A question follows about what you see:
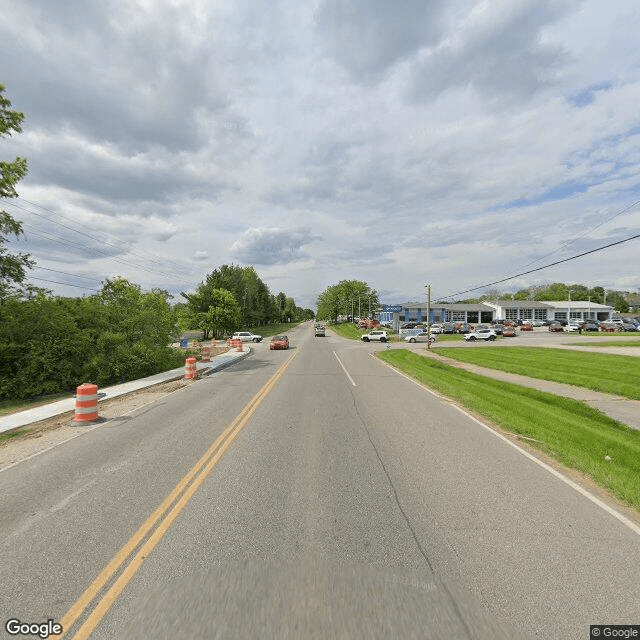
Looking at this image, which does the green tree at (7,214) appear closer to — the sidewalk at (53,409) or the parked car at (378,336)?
the sidewalk at (53,409)

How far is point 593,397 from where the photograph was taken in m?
12.0

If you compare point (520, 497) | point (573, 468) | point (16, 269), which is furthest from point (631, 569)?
point (16, 269)

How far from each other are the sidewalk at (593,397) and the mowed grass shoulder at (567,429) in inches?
15.9

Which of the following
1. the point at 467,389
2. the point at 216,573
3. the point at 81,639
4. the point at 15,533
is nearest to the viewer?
the point at 81,639

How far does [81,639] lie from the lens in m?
2.54

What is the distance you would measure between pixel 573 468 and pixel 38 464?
9.60 metres

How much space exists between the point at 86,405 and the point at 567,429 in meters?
12.3

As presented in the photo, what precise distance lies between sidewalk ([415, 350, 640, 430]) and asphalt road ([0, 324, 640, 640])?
568 cm

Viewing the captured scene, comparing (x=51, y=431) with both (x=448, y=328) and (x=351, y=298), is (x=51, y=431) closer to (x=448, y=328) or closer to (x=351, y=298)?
(x=448, y=328)

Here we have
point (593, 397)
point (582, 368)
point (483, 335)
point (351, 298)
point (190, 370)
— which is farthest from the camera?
point (351, 298)

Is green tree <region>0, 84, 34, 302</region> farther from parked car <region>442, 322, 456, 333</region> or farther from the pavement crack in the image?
parked car <region>442, 322, 456, 333</region>

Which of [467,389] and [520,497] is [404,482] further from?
[467,389]

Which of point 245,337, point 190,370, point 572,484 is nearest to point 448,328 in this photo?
point 245,337

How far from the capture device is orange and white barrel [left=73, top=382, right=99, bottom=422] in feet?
29.8
